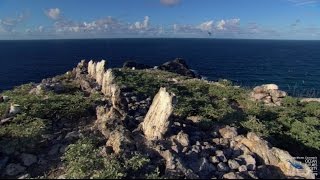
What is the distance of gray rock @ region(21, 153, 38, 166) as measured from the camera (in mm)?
22391

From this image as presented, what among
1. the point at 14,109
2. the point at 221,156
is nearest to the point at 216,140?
the point at 221,156

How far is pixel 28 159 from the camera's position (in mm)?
22672

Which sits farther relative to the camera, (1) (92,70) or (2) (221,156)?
(1) (92,70)

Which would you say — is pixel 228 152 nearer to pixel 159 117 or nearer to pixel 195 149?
pixel 195 149

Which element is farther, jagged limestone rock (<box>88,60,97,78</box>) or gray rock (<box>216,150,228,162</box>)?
jagged limestone rock (<box>88,60,97,78</box>)

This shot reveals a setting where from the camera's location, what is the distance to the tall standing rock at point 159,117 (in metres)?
24.3

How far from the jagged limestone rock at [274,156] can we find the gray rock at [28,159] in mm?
12929

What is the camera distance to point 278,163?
2228 cm

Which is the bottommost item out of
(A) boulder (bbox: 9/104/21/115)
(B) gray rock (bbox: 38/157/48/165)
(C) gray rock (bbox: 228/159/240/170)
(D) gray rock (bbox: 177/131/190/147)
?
(B) gray rock (bbox: 38/157/48/165)

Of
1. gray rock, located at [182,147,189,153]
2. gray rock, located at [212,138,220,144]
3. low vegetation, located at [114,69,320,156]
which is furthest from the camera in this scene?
low vegetation, located at [114,69,320,156]

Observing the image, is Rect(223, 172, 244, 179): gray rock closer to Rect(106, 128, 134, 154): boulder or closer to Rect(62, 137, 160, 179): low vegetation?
Rect(62, 137, 160, 179): low vegetation

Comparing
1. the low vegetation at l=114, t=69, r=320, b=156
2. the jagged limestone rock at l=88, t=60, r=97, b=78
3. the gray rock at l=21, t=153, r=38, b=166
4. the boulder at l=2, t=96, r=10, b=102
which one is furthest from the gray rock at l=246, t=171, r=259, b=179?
the jagged limestone rock at l=88, t=60, r=97, b=78

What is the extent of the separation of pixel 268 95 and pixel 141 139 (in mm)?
20592

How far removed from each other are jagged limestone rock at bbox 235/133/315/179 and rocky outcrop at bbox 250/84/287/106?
15.0m
